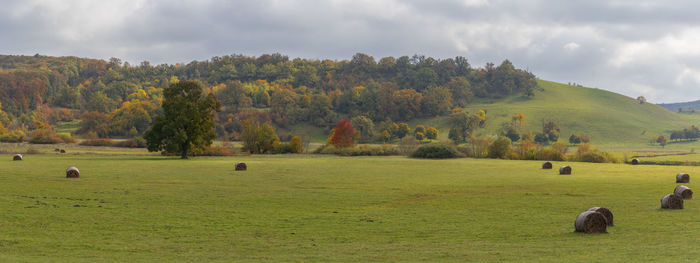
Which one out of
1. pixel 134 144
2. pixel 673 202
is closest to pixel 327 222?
pixel 673 202

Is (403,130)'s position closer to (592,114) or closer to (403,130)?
(403,130)

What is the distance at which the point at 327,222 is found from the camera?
59.3ft

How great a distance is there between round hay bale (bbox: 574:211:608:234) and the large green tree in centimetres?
4925

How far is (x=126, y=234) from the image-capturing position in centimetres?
1537

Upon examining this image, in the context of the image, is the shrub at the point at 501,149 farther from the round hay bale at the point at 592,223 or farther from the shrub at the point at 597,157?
the round hay bale at the point at 592,223

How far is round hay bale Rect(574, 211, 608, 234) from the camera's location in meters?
15.1

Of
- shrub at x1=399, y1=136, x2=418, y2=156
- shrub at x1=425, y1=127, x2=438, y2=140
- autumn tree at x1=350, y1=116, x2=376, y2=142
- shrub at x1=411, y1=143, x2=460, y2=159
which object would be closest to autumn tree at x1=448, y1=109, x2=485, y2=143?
shrub at x1=425, y1=127, x2=438, y2=140

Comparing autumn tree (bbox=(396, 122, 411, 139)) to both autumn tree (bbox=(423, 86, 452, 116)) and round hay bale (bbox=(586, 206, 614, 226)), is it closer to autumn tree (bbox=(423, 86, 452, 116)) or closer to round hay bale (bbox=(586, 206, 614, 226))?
autumn tree (bbox=(423, 86, 452, 116))

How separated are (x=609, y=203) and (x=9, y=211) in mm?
21398

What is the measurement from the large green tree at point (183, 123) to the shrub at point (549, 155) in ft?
123

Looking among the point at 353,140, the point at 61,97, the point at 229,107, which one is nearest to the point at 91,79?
the point at 61,97

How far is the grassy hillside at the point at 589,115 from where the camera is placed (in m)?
134

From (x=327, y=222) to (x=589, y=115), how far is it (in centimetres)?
14366

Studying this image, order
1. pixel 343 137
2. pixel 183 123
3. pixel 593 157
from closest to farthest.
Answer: pixel 183 123 → pixel 593 157 → pixel 343 137
